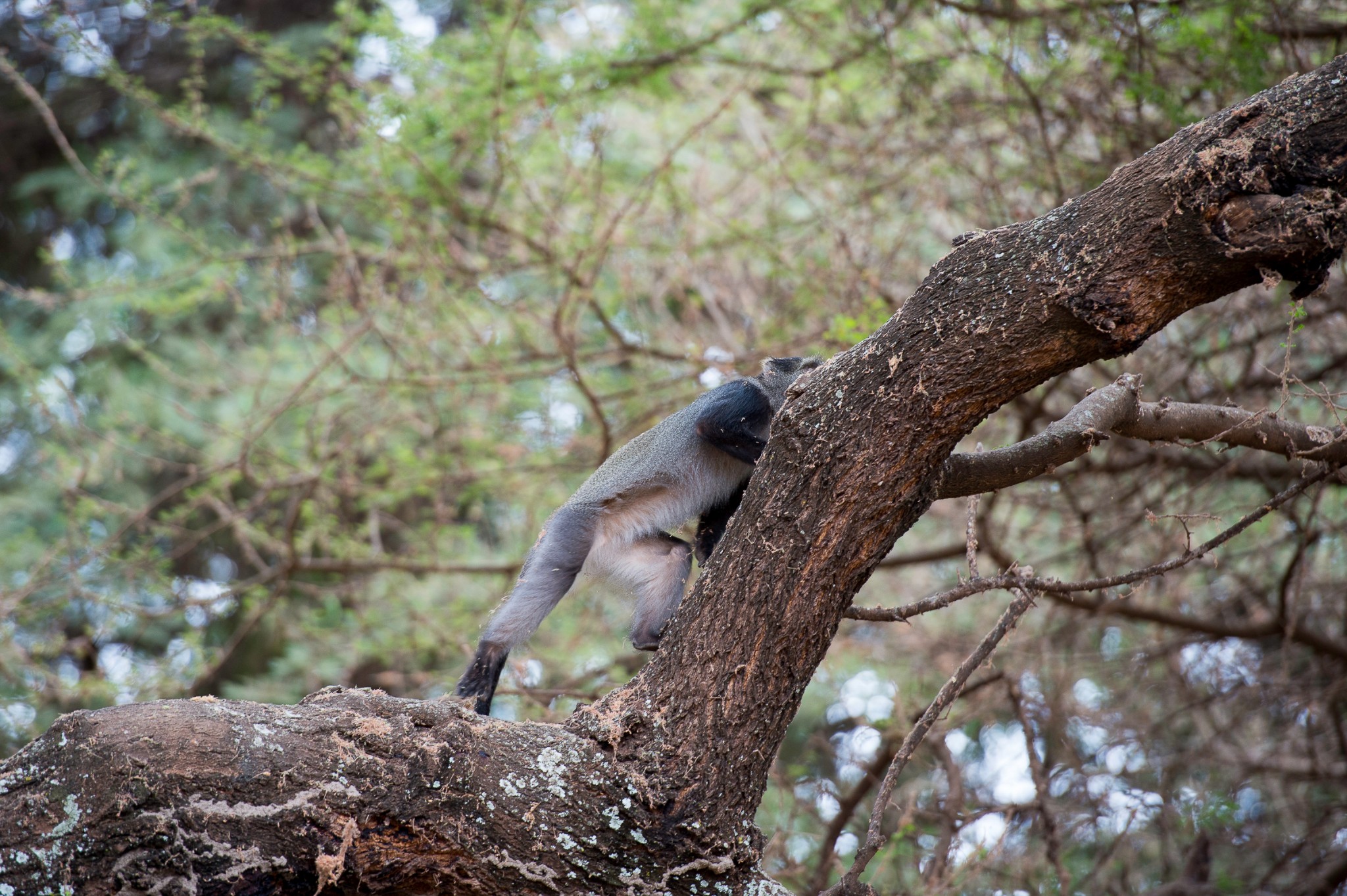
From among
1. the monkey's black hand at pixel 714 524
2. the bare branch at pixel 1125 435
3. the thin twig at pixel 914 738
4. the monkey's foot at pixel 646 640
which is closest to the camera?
the thin twig at pixel 914 738

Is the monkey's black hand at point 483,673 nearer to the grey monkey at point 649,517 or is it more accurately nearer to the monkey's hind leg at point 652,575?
the grey monkey at point 649,517

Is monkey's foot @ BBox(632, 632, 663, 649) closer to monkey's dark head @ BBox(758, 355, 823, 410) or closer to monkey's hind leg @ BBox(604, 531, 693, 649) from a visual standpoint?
monkey's hind leg @ BBox(604, 531, 693, 649)

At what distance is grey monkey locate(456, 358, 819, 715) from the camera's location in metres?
3.82

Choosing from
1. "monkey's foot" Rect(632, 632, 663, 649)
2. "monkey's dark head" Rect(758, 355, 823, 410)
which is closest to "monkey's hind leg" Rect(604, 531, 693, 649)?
"monkey's foot" Rect(632, 632, 663, 649)

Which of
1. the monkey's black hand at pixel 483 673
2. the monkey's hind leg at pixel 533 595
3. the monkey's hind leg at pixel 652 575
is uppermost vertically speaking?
the monkey's hind leg at pixel 652 575

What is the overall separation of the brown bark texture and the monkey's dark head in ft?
4.89

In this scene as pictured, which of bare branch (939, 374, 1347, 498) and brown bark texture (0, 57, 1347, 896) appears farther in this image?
bare branch (939, 374, 1347, 498)

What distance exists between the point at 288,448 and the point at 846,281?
13.7 feet

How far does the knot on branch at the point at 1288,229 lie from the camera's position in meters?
2.13

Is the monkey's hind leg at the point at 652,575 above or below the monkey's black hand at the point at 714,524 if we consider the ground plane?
below

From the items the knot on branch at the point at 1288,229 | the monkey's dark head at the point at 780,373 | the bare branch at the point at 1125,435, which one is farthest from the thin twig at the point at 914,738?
the monkey's dark head at the point at 780,373

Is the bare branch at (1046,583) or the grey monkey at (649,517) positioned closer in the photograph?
the bare branch at (1046,583)

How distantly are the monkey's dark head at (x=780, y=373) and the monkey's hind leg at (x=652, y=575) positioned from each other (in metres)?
0.73

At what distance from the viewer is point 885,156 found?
6258mm
